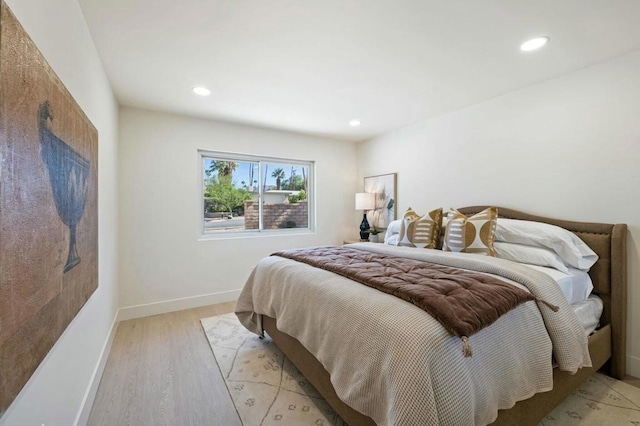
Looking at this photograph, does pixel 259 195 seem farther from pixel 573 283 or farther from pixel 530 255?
pixel 573 283

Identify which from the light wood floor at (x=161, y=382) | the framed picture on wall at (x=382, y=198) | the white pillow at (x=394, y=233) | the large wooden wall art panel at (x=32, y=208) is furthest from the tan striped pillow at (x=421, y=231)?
the large wooden wall art panel at (x=32, y=208)

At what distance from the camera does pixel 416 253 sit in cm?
227

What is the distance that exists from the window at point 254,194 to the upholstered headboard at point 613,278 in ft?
10.5

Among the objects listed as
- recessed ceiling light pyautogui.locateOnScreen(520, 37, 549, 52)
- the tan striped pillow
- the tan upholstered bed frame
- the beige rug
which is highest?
recessed ceiling light pyautogui.locateOnScreen(520, 37, 549, 52)

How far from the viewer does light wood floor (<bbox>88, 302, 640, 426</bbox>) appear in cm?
164

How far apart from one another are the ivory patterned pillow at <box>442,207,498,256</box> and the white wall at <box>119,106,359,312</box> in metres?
2.32

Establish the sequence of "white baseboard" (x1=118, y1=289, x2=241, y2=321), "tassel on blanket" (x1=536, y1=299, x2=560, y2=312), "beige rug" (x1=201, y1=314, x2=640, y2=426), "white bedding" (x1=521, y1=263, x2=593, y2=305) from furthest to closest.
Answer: "white baseboard" (x1=118, y1=289, x2=241, y2=321), "white bedding" (x1=521, y1=263, x2=593, y2=305), "beige rug" (x1=201, y1=314, x2=640, y2=426), "tassel on blanket" (x1=536, y1=299, x2=560, y2=312)

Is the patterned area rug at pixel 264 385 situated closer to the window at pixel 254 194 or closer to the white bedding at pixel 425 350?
the white bedding at pixel 425 350

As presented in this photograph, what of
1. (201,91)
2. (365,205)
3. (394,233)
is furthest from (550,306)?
(201,91)

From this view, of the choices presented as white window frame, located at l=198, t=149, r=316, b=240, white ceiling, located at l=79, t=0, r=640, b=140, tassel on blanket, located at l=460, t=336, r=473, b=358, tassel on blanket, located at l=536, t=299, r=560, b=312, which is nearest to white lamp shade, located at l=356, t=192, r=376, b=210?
white window frame, located at l=198, t=149, r=316, b=240

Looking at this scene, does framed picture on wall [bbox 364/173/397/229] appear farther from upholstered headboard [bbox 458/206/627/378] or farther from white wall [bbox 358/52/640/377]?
upholstered headboard [bbox 458/206/627/378]

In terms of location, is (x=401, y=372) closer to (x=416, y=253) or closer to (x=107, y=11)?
(x=416, y=253)

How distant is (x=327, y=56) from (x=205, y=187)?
235cm

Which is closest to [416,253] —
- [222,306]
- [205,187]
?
[222,306]
